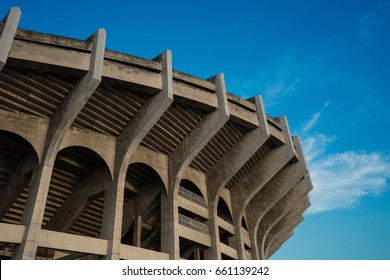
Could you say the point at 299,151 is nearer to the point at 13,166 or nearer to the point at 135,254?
the point at 135,254

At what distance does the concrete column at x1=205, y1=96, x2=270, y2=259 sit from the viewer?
20475 mm

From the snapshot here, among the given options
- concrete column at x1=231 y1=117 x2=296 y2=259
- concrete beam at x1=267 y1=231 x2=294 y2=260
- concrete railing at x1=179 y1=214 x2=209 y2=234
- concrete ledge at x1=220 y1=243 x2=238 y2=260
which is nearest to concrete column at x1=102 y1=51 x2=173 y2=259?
concrete railing at x1=179 y1=214 x2=209 y2=234

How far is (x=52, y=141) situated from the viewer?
1532cm

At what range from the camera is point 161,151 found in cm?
2042

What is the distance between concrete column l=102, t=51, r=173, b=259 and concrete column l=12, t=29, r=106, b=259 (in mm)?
3102

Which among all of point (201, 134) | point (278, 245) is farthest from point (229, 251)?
point (278, 245)

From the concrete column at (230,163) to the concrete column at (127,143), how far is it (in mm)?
6655

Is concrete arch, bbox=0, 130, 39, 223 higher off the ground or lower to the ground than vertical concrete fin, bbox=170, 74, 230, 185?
lower

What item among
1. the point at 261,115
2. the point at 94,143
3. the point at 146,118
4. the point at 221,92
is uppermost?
the point at 261,115

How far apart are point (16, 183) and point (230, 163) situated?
12635 millimetres

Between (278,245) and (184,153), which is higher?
(278,245)

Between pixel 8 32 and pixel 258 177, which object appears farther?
pixel 258 177

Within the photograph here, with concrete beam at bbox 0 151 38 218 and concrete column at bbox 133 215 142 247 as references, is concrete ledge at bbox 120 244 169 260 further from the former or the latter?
concrete beam at bbox 0 151 38 218

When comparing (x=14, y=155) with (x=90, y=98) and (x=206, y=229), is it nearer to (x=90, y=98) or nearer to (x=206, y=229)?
(x=90, y=98)
